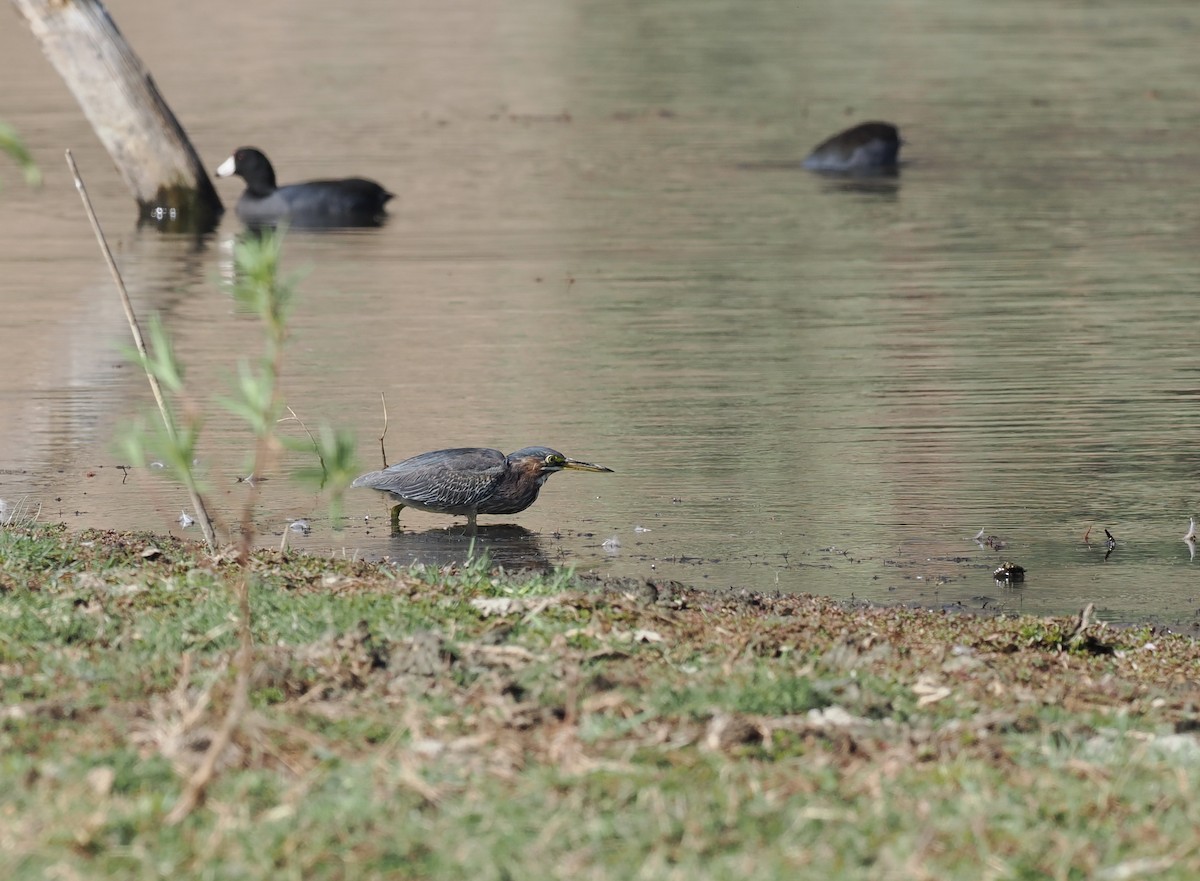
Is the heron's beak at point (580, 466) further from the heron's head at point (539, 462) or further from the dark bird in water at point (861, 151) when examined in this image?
the dark bird in water at point (861, 151)

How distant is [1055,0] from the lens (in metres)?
46.9

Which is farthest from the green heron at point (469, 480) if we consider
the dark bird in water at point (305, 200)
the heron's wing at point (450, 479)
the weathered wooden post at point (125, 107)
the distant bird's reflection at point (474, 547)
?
the dark bird in water at point (305, 200)

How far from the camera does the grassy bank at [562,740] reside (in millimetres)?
4348

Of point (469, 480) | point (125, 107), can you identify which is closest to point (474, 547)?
point (469, 480)

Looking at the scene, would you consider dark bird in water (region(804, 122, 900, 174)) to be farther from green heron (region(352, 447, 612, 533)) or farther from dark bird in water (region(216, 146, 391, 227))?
green heron (region(352, 447, 612, 533))

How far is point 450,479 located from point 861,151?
14.4 m

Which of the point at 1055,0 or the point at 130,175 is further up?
the point at 1055,0

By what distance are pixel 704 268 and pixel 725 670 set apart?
11.1 m

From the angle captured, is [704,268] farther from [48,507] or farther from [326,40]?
[326,40]

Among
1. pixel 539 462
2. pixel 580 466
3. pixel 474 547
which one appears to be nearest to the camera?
pixel 474 547

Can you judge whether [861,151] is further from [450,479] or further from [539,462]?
[450,479]

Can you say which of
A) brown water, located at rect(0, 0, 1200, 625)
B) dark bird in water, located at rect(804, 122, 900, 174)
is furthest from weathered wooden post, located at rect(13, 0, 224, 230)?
dark bird in water, located at rect(804, 122, 900, 174)

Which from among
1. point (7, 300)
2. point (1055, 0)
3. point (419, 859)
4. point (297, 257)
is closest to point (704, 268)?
point (297, 257)

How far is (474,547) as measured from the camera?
8.94m
